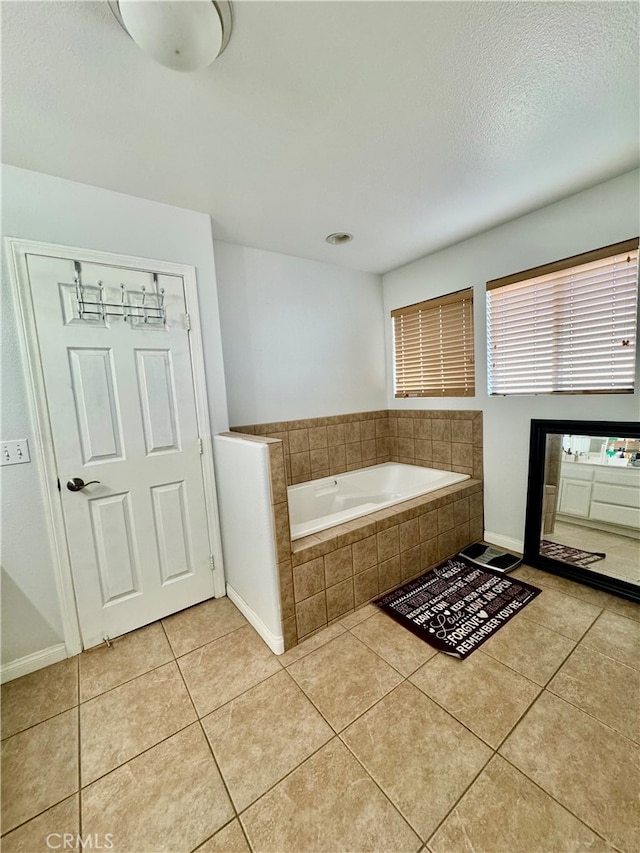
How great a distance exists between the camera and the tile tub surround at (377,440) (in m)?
2.70

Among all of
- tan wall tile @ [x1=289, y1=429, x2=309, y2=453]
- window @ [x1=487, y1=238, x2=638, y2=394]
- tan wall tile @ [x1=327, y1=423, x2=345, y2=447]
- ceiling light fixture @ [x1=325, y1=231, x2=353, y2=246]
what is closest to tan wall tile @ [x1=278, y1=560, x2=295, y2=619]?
tan wall tile @ [x1=289, y1=429, x2=309, y2=453]

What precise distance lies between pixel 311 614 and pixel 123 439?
1.43 meters

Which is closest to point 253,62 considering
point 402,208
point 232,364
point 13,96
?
point 13,96

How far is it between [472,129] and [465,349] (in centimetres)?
154

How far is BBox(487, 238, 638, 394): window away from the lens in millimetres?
1919

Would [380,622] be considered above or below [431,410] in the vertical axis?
below

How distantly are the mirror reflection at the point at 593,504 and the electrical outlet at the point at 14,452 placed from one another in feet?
10.2

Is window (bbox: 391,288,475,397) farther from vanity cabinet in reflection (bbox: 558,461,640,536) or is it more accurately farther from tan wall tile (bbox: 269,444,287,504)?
tan wall tile (bbox: 269,444,287,504)

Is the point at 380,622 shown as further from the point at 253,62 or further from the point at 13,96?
the point at 13,96

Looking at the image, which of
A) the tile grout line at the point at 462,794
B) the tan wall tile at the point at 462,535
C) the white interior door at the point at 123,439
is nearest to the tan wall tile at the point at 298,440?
the white interior door at the point at 123,439

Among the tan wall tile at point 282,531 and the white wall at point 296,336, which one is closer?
the tan wall tile at point 282,531

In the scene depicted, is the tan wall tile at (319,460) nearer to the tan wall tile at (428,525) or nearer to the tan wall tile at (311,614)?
the tan wall tile at (428,525)

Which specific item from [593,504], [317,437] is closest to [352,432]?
[317,437]

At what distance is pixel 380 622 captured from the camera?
184 centimetres
